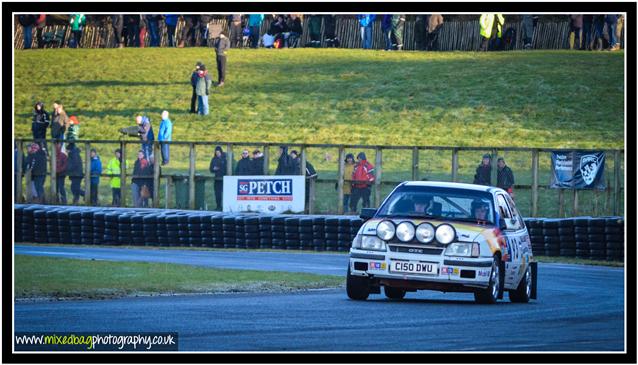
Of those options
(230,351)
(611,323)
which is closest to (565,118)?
(611,323)

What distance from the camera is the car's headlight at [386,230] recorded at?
45.9ft

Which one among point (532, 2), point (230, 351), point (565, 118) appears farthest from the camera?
point (565, 118)

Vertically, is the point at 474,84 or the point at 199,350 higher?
the point at 474,84

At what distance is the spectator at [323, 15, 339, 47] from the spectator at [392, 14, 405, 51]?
2.22m

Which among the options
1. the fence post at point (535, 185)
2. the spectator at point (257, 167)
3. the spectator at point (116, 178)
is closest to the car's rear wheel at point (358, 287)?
the fence post at point (535, 185)

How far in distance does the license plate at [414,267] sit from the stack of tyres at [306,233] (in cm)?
1129

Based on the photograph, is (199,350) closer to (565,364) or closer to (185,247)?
(565,364)

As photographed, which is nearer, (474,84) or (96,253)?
(96,253)

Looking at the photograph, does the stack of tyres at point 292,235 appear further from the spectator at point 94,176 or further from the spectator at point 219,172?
the spectator at point 94,176

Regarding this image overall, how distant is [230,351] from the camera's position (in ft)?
32.6

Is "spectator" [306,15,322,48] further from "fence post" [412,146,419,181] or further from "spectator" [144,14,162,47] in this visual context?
"fence post" [412,146,419,181]

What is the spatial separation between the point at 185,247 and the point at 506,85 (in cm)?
2203

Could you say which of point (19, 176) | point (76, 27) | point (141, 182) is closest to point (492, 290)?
point (141, 182)

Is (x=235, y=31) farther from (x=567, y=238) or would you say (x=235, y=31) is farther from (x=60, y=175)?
(x=567, y=238)
